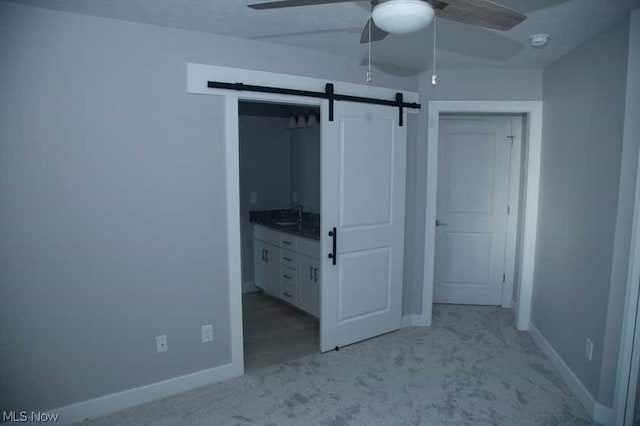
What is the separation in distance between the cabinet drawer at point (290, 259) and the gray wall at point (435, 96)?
1.10 m

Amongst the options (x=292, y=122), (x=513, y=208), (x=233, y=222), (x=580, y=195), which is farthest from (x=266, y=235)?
(x=580, y=195)

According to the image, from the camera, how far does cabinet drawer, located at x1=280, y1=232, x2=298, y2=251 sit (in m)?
4.17

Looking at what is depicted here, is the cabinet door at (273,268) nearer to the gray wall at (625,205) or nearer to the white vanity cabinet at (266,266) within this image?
the white vanity cabinet at (266,266)

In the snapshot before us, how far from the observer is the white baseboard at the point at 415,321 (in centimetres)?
391

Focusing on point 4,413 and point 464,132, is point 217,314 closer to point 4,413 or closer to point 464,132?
point 4,413

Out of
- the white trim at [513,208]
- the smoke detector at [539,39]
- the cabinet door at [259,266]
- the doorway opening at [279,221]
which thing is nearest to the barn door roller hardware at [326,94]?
the doorway opening at [279,221]

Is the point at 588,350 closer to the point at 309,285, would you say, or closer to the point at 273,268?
the point at 309,285

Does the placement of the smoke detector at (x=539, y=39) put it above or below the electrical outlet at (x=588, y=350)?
above

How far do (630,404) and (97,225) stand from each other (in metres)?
3.28

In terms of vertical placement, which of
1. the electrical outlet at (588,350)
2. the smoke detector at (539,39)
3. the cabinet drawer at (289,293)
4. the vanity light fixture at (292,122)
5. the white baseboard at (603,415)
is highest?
the smoke detector at (539,39)

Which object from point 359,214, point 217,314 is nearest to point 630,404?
point 359,214

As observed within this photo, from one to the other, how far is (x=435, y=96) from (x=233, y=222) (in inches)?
84.8

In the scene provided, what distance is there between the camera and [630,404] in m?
2.38

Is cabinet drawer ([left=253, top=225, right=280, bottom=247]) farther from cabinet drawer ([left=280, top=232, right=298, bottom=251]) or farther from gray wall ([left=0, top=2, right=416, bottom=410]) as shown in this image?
gray wall ([left=0, top=2, right=416, bottom=410])
